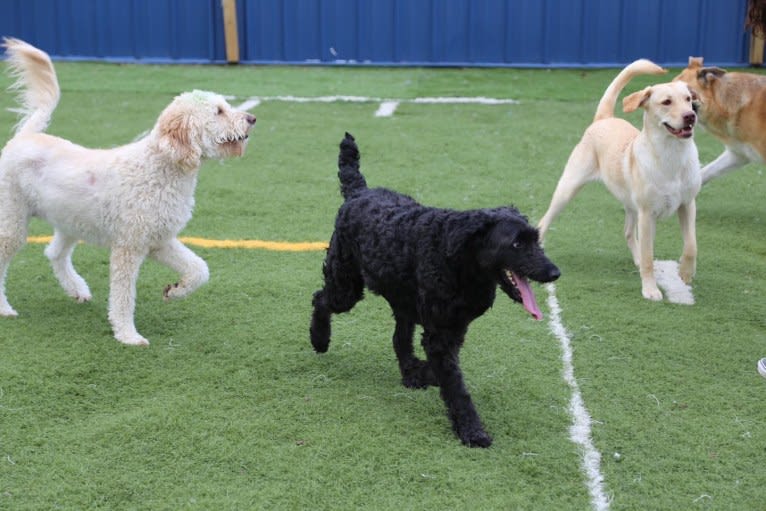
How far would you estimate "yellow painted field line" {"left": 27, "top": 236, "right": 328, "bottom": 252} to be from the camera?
21.9 ft

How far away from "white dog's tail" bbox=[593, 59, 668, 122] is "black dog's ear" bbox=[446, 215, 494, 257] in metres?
2.99

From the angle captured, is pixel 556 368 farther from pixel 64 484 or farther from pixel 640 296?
pixel 64 484

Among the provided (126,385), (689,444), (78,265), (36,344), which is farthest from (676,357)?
(78,265)

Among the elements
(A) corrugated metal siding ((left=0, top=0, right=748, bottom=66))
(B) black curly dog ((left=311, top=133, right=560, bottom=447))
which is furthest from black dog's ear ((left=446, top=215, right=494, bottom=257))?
(A) corrugated metal siding ((left=0, top=0, right=748, bottom=66))

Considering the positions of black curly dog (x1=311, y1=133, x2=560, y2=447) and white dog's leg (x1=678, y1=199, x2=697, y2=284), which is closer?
black curly dog (x1=311, y1=133, x2=560, y2=447)

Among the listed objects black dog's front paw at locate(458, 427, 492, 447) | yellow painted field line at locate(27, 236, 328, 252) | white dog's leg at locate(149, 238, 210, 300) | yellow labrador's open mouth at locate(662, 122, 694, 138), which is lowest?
yellow painted field line at locate(27, 236, 328, 252)

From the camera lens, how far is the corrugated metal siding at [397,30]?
14.7m

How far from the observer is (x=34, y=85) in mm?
5480

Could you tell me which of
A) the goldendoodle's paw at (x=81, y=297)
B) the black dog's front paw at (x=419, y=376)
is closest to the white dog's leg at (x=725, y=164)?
the black dog's front paw at (x=419, y=376)

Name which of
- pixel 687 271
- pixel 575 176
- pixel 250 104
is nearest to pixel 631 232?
pixel 575 176

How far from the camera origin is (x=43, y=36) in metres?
15.8

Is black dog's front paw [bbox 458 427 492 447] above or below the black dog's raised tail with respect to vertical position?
below

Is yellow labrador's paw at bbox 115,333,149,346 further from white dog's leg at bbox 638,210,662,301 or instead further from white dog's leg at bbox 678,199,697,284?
white dog's leg at bbox 678,199,697,284

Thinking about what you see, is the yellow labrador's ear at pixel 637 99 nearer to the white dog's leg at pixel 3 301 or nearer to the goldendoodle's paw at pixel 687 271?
the goldendoodle's paw at pixel 687 271
